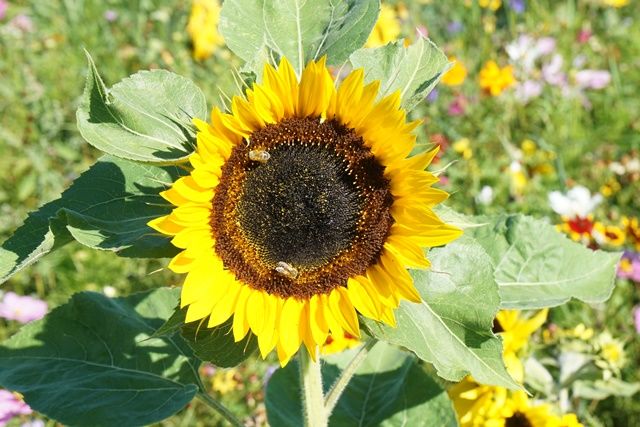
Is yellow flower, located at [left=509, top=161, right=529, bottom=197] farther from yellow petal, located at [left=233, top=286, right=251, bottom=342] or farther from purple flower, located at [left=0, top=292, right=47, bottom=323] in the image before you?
yellow petal, located at [left=233, top=286, right=251, bottom=342]

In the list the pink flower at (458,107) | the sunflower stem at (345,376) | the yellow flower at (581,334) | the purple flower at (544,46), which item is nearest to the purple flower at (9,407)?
the sunflower stem at (345,376)

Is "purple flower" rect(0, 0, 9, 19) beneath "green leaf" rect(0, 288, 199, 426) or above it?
beneath

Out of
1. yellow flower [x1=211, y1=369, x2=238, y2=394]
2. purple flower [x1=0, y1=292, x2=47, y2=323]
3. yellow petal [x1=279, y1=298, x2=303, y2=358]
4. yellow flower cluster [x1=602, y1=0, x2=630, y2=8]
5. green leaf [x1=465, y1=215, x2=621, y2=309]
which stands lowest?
yellow flower [x1=211, y1=369, x2=238, y2=394]

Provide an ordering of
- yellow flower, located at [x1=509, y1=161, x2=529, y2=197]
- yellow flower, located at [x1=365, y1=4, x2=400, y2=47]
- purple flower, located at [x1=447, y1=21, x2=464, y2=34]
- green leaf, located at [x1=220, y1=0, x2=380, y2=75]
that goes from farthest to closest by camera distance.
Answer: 1. purple flower, located at [x1=447, y1=21, x2=464, y2=34]
2. yellow flower, located at [x1=365, y1=4, x2=400, y2=47]
3. yellow flower, located at [x1=509, y1=161, x2=529, y2=197]
4. green leaf, located at [x1=220, y1=0, x2=380, y2=75]

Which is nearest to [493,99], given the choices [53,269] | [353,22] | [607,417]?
[607,417]

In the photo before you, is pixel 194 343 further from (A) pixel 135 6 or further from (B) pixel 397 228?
(A) pixel 135 6

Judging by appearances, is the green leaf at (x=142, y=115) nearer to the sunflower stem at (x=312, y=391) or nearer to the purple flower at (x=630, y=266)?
the sunflower stem at (x=312, y=391)

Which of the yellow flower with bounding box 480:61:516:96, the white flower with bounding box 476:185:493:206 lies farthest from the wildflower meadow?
the yellow flower with bounding box 480:61:516:96
